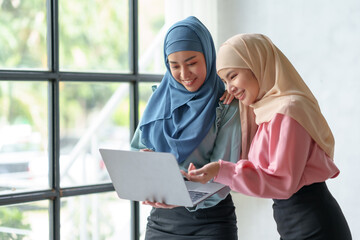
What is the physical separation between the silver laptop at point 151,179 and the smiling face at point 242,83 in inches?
12.9

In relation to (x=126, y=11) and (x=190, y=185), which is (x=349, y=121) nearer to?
(x=190, y=185)

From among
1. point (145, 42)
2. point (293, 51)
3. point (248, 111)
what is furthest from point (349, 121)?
point (145, 42)

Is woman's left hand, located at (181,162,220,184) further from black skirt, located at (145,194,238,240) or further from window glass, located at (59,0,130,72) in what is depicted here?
window glass, located at (59,0,130,72)

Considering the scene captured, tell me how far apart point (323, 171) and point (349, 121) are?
1.20 meters

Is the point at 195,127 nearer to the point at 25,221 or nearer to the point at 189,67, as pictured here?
the point at 189,67

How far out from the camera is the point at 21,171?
2.65m

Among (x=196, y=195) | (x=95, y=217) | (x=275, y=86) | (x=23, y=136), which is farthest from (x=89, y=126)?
(x=275, y=86)

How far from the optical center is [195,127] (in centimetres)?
196

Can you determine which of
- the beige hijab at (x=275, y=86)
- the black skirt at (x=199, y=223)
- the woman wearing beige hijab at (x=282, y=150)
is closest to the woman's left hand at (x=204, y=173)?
the woman wearing beige hijab at (x=282, y=150)

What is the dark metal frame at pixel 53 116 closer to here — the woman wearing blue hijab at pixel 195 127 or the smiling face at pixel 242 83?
the woman wearing blue hijab at pixel 195 127

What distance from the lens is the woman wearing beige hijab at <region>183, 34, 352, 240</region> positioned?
1.56 m

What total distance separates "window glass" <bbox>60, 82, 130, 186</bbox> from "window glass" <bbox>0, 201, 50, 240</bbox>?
19 cm

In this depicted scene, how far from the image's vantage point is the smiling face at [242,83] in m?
1.70

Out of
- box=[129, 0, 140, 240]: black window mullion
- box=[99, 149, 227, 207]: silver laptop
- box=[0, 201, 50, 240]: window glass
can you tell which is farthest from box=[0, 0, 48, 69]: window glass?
box=[99, 149, 227, 207]: silver laptop
